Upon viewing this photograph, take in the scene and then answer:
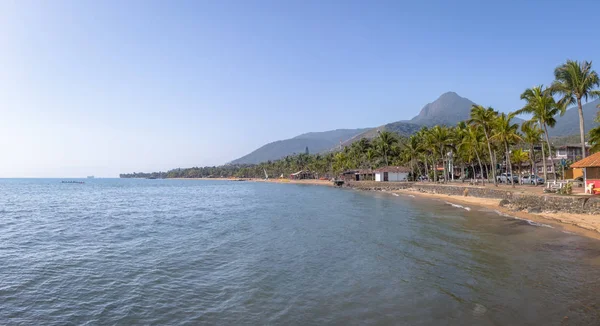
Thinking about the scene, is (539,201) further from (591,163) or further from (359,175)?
(359,175)

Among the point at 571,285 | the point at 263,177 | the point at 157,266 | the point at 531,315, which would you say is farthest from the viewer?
the point at 263,177

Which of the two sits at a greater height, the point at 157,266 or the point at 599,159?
the point at 599,159

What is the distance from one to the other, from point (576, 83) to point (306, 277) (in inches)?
1184

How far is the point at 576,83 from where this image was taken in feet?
97.5

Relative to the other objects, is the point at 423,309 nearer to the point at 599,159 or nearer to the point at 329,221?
the point at 329,221

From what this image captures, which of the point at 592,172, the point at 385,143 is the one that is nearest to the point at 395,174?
the point at 385,143

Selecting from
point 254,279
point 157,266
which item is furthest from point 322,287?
point 157,266

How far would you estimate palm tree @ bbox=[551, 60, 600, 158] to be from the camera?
29.1 meters

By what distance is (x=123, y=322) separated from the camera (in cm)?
883

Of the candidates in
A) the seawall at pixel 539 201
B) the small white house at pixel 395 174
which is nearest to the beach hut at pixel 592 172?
the seawall at pixel 539 201

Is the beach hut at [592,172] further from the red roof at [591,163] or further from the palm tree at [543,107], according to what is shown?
the palm tree at [543,107]

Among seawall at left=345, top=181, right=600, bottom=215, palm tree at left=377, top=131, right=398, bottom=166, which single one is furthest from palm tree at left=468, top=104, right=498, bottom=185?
palm tree at left=377, top=131, right=398, bottom=166

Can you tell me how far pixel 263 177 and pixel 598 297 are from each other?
181 m

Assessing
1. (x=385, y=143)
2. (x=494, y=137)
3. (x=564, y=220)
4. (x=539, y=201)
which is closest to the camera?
(x=564, y=220)
